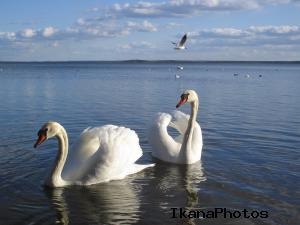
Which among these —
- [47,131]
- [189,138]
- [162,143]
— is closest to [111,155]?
[47,131]

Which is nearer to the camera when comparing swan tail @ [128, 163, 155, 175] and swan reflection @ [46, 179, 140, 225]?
swan reflection @ [46, 179, 140, 225]

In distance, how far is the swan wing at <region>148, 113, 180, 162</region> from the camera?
12969 millimetres

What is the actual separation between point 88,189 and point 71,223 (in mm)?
1891

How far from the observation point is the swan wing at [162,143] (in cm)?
1297

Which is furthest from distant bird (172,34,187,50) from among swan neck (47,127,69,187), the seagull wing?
swan neck (47,127,69,187)

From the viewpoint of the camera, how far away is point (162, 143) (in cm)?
1302

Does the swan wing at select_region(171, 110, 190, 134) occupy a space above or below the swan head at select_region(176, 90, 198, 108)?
below

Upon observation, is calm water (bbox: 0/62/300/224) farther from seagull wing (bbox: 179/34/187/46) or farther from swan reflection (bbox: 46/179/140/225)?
seagull wing (bbox: 179/34/187/46)

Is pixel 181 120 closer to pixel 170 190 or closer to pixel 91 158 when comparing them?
pixel 170 190

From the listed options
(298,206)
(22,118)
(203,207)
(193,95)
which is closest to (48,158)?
(193,95)

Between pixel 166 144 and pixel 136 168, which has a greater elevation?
pixel 166 144

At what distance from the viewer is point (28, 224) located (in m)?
8.50

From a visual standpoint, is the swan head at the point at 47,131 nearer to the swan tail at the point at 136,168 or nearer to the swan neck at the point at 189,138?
the swan tail at the point at 136,168

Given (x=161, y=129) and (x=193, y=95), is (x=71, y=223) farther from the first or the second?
(x=193, y=95)
